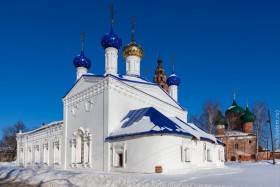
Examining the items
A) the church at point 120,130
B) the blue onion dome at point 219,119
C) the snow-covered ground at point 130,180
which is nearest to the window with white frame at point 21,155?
the church at point 120,130

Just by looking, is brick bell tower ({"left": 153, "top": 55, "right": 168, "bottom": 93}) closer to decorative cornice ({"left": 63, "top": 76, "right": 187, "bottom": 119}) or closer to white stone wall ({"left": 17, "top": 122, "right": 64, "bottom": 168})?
decorative cornice ({"left": 63, "top": 76, "right": 187, "bottom": 119})

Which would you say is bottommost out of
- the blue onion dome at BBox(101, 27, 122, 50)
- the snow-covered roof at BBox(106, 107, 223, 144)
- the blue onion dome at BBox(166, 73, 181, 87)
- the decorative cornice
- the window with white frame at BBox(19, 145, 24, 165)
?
the window with white frame at BBox(19, 145, 24, 165)

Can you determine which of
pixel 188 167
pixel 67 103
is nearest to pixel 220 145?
pixel 188 167

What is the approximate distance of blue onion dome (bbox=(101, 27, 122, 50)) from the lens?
62.8 ft

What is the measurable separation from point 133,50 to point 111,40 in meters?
2.95

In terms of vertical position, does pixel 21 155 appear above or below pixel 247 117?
below

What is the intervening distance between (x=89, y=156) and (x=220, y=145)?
11.1 meters

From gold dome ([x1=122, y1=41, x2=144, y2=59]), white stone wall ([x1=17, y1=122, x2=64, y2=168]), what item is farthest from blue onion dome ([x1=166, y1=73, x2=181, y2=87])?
white stone wall ([x1=17, y1=122, x2=64, y2=168])

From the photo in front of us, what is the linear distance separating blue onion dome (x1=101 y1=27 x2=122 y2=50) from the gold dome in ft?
7.97

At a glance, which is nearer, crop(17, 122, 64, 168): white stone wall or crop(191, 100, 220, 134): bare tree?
crop(17, 122, 64, 168): white stone wall

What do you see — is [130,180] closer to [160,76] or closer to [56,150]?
[56,150]

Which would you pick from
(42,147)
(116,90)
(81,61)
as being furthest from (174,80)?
(42,147)

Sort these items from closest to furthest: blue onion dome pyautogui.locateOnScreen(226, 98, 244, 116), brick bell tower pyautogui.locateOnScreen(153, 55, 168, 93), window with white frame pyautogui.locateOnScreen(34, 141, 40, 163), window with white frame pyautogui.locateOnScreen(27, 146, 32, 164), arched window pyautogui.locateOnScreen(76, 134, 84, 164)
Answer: arched window pyautogui.locateOnScreen(76, 134, 84, 164), window with white frame pyautogui.locateOnScreen(34, 141, 40, 163), window with white frame pyautogui.locateOnScreen(27, 146, 32, 164), brick bell tower pyautogui.locateOnScreen(153, 55, 168, 93), blue onion dome pyautogui.locateOnScreen(226, 98, 244, 116)

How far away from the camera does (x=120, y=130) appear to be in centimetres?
1518
